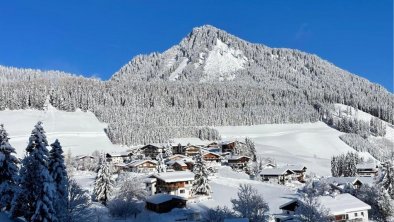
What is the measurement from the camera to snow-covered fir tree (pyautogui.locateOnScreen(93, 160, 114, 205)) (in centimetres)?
7712

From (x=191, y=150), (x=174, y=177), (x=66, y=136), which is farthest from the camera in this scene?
(x=66, y=136)

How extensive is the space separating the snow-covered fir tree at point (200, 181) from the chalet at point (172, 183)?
3102 mm

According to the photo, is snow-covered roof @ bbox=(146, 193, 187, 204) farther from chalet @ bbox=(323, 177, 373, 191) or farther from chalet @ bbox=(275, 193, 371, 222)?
chalet @ bbox=(323, 177, 373, 191)

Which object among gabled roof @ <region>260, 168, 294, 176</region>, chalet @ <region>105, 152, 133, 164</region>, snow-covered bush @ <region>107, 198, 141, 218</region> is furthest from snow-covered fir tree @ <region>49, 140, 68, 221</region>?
chalet @ <region>105, 152, 133, 164</region>

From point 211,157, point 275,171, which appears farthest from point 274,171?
point 211,157

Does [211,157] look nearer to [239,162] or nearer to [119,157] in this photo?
[239,162]

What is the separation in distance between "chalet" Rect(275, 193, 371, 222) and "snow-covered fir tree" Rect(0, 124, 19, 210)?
37909 millimetres

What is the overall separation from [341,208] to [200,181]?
89.6 feet

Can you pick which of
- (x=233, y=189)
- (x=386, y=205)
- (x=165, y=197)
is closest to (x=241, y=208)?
(x=165, y=197)

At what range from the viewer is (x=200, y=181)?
3270 inches

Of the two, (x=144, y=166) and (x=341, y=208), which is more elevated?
(x=144, y=166)

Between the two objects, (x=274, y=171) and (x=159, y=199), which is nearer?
(x=159, y=199)

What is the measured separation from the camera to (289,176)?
117375 millimetres

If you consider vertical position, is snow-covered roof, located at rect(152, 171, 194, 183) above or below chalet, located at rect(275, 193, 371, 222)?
above
